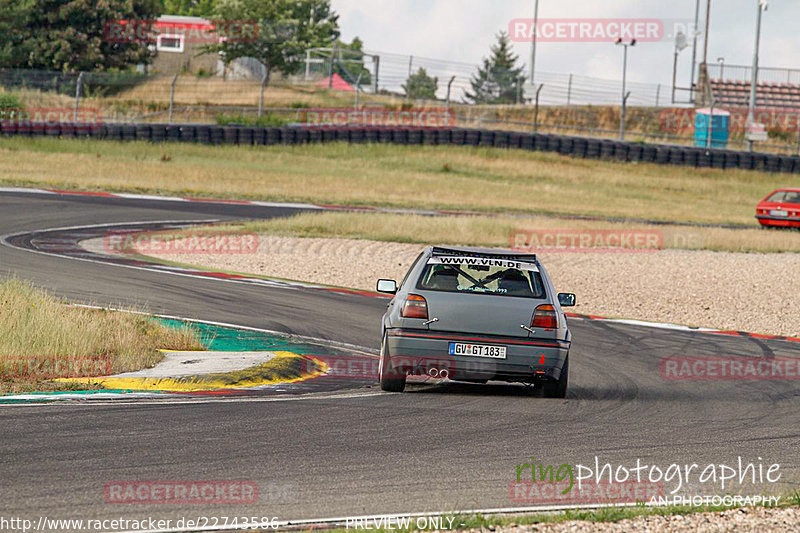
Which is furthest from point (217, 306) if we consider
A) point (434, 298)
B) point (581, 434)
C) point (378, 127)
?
point (378, 127)

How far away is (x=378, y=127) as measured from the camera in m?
48.9

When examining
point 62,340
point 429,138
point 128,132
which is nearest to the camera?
point 62,340

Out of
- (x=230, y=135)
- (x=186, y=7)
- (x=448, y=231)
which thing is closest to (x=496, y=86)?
(x=230, y=135)

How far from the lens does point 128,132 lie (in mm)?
43344

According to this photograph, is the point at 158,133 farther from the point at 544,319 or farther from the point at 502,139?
the point at 544,319

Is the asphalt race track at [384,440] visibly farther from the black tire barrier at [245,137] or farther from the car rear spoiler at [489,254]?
Result: the black tire barrier at [245,137]

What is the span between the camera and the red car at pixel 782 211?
33594 millimetres

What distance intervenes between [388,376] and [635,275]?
43.9ft

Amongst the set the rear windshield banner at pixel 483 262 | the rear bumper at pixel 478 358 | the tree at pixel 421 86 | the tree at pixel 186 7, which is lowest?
the rear bumper at pixel 478 358

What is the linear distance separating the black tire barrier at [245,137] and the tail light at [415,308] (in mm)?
37101

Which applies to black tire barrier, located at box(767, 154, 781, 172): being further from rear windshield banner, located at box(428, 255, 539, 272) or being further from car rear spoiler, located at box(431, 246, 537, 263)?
rear windshield banner, located at box(428, 255, 539, 272)

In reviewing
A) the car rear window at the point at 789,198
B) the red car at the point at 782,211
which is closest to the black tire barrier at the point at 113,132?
the red car at the point at 782,211

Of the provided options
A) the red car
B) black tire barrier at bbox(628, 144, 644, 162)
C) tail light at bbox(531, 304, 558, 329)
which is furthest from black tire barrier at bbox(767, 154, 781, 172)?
tail light at bbox(531, 304, 558, 329)

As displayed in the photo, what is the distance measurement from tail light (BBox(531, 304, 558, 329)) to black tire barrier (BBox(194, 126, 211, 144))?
3654cm
